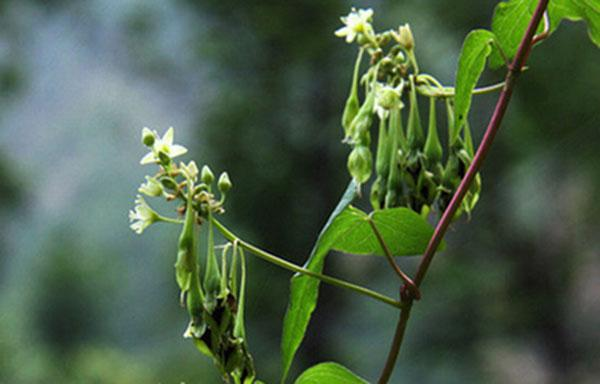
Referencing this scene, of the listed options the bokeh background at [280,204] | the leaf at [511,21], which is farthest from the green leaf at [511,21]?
the bokeh background at [280,204]

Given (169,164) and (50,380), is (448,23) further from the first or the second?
(169,164)

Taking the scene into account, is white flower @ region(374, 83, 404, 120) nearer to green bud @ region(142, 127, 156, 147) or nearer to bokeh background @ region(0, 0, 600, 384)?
green bud @ region(142, 127, 156, 147)

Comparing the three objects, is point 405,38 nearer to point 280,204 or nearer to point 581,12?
point 581,12

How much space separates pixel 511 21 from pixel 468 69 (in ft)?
0.10

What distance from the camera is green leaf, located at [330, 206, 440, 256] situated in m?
0.23

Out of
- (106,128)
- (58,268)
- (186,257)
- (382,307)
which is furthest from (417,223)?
(106,128)

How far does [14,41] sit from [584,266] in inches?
77.3

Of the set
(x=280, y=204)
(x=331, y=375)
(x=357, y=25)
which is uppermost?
(x=280, y=204)

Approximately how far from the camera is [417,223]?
0.75 feet

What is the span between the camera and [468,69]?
0.23m

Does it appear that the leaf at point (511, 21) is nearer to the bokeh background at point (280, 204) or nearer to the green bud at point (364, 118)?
the green bud at point (364, 118)

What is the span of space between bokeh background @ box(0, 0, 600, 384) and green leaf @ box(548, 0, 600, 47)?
193cm

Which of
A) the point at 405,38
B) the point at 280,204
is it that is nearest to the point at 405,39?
the point at 405,38

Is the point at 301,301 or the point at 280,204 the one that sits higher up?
the point at 280,204
